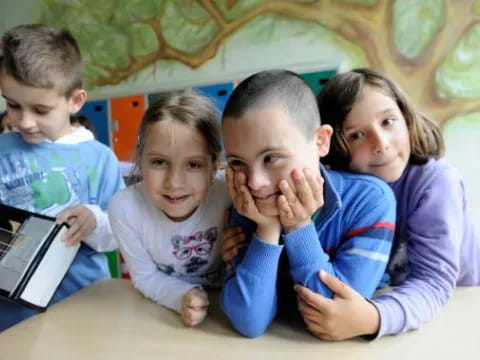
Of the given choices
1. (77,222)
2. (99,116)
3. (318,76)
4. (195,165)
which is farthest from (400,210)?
(99,116)

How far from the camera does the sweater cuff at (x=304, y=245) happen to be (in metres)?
0.67

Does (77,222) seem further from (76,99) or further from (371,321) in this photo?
(371,321)

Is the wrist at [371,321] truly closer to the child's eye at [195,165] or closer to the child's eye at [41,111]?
the child's eye at [195,165]

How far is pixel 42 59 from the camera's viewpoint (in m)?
1.05

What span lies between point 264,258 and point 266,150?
17cm

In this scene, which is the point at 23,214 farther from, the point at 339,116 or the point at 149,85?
the point at 149,85

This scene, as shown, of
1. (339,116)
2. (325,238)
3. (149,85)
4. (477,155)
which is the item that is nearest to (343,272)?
(325,238)

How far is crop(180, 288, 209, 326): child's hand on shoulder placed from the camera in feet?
2.38

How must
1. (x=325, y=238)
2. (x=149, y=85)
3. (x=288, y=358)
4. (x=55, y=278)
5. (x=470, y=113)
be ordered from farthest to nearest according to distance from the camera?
(x=149, y=85) → (x=470, y=113) → (x=55, y=278) → (x=325, y=238) → (x=288, y=358)

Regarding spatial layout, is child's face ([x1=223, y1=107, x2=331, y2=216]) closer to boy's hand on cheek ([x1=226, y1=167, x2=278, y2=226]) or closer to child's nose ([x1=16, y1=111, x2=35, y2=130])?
boy's hand on cheek ([x1=226, y1=167, x2=278, y2=226])

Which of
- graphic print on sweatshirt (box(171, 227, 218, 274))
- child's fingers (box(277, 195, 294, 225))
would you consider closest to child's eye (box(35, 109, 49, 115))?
graphic print on sweatshirt (box(171, 227, 218, 274))

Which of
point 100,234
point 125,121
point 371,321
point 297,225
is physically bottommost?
point 125,121

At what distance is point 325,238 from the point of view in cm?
74

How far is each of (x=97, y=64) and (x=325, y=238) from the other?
2126 mm
